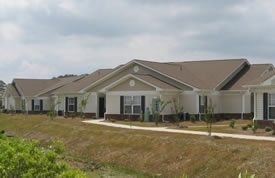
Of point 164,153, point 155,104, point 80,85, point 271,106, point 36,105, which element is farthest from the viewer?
point 36,105

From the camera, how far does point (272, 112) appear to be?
104 ft

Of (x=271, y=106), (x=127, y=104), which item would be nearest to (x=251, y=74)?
(x=127, y=104)

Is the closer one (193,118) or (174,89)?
(193,118)

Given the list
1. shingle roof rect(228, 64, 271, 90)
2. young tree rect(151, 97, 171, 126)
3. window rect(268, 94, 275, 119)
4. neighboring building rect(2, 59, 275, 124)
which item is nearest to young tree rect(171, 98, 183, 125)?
neighboring building rect(2, 59, 275, 124)

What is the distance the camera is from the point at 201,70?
46906mm

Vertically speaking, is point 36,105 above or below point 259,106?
below

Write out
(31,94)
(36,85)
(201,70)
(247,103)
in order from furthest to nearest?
1. (36,85)
2. (31,94)
3. (201,70)
4. (247,103)

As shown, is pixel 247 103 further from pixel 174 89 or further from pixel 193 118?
pixel 174 89

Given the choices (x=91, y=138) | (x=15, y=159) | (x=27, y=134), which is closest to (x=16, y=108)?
(x=27, y=134)

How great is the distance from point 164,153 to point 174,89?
644 inches

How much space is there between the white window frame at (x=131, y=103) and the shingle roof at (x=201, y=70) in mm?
3731

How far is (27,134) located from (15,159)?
29611mm

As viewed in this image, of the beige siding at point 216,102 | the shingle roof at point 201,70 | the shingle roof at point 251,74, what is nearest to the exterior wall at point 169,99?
the shingle roof at point 201,70

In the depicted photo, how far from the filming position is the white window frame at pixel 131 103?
4038 centimetres
